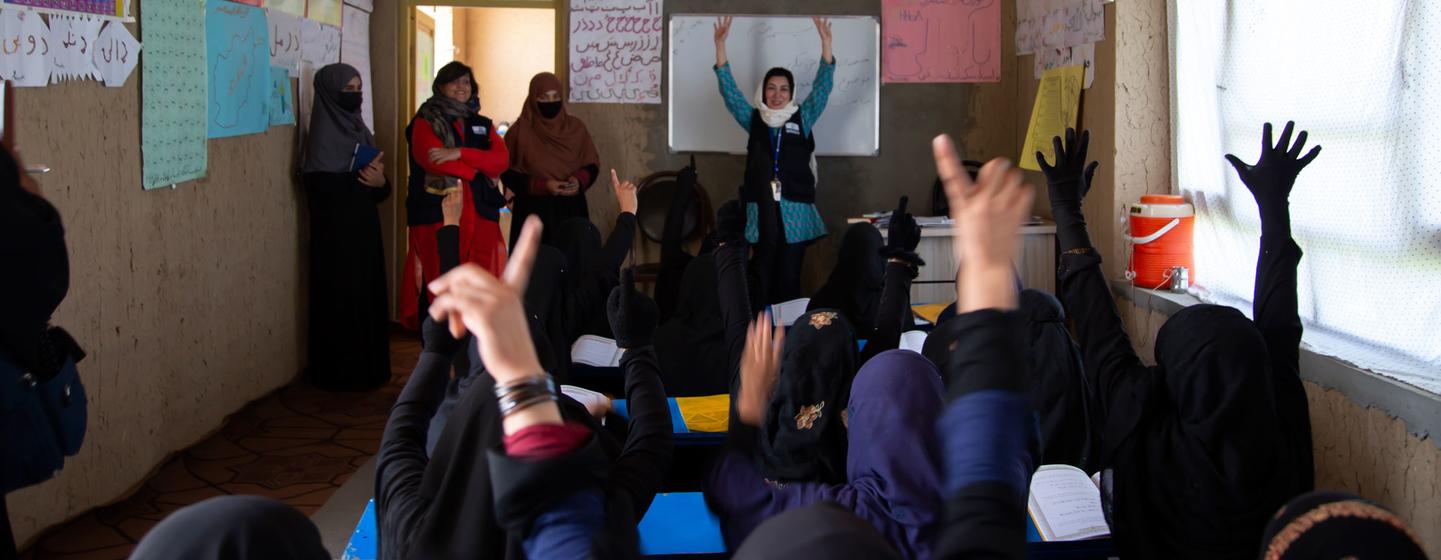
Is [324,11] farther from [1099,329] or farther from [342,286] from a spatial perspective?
[1099,329]

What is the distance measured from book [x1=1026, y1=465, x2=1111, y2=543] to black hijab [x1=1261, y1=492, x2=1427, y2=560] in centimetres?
80

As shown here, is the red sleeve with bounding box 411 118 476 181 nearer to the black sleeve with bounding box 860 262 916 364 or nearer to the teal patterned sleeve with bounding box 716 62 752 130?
the teal patterned sleeve with bounding box 716 62 752 130

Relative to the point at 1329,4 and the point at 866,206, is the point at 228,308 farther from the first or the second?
the point at 1329,4

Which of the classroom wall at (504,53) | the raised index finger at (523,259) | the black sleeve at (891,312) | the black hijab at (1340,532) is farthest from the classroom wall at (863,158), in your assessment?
the raised index finger at (523,259)

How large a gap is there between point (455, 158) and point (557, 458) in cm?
434

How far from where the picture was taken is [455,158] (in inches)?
203

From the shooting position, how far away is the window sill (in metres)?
2.31

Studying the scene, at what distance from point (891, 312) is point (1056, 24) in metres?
2.75

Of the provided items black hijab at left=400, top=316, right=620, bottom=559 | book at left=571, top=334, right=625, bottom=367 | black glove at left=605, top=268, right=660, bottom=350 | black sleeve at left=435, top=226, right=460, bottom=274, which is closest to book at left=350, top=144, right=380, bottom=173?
book at left=571, top=334, right=625, bottom=367

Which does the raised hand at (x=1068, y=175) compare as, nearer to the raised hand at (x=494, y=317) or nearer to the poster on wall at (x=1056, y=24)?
the raised hand at (x=494, y=317)

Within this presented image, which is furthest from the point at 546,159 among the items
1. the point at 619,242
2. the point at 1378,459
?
the point at 1378,459

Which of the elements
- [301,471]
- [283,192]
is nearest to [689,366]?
[301,471]

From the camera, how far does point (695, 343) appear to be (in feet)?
11.4

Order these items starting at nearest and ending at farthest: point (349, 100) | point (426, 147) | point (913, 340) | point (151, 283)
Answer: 1. point (913, 340)
2. point (151, 283)
3. point (349, 100)
4. point (426, 147)
